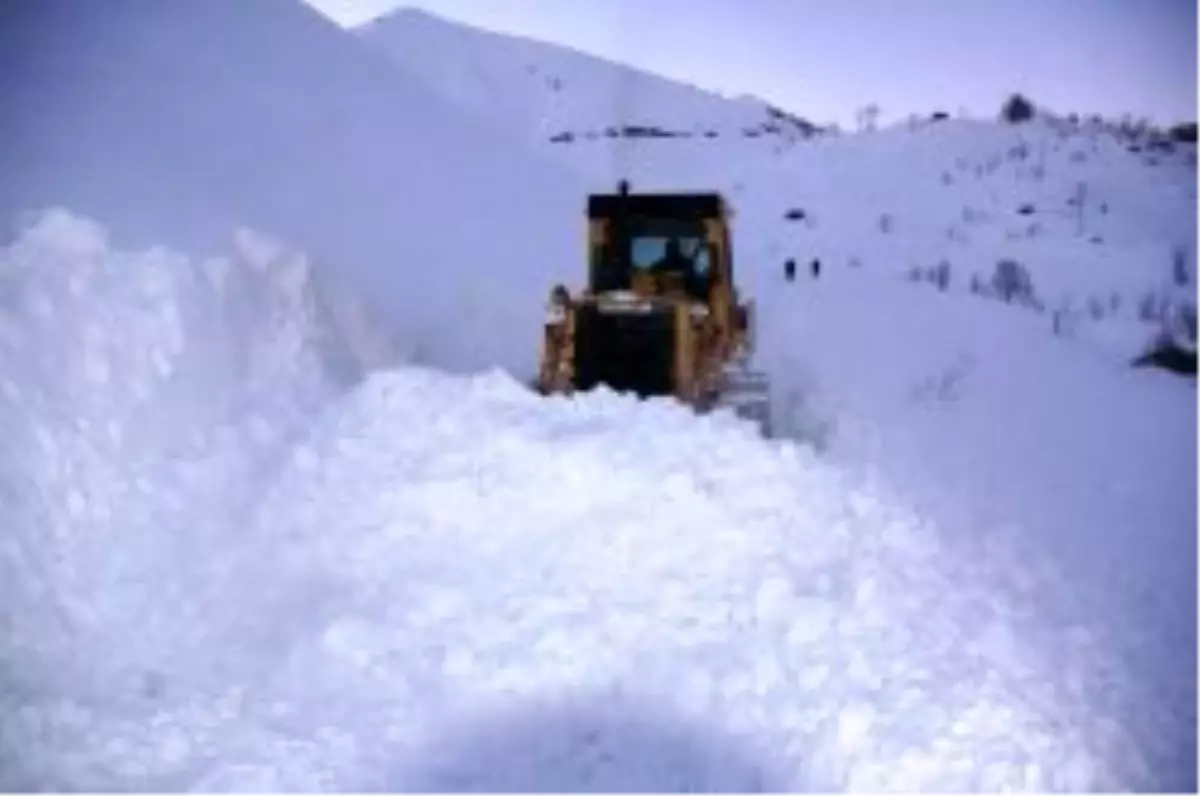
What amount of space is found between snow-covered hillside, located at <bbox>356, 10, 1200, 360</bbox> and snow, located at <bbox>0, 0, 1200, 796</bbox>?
296cm

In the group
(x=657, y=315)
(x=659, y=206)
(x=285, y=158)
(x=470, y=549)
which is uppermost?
(x=285, y=158)

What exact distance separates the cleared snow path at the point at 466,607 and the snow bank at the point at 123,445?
0.04 ft

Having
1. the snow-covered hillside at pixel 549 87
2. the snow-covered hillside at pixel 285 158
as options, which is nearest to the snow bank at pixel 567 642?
the snow-covered hillside at pixel 285 158

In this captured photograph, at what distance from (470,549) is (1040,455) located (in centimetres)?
377

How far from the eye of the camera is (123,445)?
423 cm

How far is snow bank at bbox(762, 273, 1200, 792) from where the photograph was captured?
3.99 meters

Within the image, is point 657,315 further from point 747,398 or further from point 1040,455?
point 1040,455

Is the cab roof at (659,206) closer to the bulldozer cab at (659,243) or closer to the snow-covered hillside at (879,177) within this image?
the bulldozer cab at (659,243)

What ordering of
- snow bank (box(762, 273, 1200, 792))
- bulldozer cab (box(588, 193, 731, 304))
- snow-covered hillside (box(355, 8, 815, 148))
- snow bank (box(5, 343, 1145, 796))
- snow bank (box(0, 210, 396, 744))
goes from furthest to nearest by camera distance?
snow-covered hillside (box(355, 8, 815, 148)) < bulldozer cab (box(588, 193, 731, 304)) < snow bank (box(762, 273, 1200, 792)) < snow bank (box(0, 210, 396, 744)) < snow bank (box(5, 343, 1145, 796))

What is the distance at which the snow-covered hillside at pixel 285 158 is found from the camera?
5.83 metres

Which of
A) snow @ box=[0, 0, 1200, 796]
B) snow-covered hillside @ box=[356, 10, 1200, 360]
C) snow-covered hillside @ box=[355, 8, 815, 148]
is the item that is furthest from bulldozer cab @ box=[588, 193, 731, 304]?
snow-covered hillside @ box=[355, 8, 815, 148]

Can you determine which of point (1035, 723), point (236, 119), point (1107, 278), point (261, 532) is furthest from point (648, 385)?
point (1107, 278)

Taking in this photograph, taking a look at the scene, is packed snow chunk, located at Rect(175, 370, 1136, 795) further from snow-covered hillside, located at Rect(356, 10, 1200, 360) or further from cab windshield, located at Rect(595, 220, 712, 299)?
snow-covered hillside, located at Rect(356, 10, 1200, 360)

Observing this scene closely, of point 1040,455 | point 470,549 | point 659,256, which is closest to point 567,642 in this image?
point 470,549
